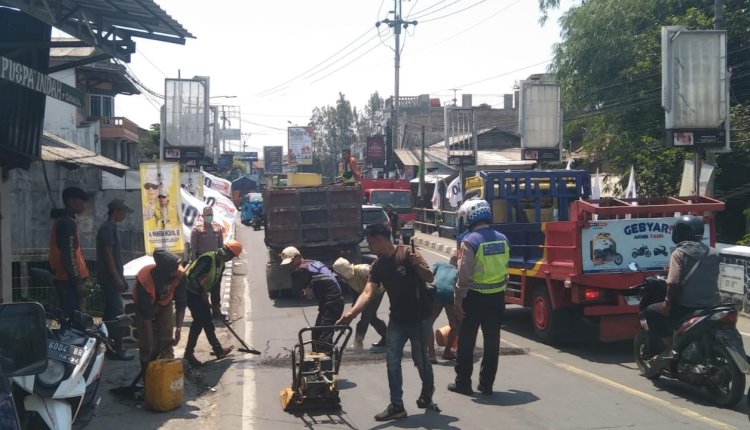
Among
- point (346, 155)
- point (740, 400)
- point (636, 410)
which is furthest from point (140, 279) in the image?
point (346, 155)

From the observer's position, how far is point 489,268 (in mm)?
7438

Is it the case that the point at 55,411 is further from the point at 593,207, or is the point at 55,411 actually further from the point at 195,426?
the point at 593,207

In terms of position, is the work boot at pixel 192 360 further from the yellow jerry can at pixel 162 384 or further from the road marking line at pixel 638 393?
the road marking line at pixel 638 393

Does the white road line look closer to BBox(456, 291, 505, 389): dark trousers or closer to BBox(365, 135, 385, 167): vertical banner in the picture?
BBox(456, 291, 505, 389): dark trousers

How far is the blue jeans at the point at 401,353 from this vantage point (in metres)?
6.71

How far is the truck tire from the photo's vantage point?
1001 cm

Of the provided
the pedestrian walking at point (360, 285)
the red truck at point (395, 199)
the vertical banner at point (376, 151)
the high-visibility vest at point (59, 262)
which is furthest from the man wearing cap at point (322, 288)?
the vertical banner at point (376, 151)

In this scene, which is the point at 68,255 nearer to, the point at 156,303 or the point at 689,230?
the point at 156,303

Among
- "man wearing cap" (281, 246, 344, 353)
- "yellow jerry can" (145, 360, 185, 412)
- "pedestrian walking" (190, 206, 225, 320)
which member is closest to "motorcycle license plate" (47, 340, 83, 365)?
"yellow jerry can" (145, 360, 185, 412)

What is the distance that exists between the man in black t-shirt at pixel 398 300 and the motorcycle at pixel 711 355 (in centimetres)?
249

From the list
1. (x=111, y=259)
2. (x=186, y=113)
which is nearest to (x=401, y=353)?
(x=111, y=259)

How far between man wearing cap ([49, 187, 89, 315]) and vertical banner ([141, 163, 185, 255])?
17.0 feet

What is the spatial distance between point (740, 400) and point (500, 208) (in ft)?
20.4

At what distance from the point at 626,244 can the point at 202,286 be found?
17.0 feet
